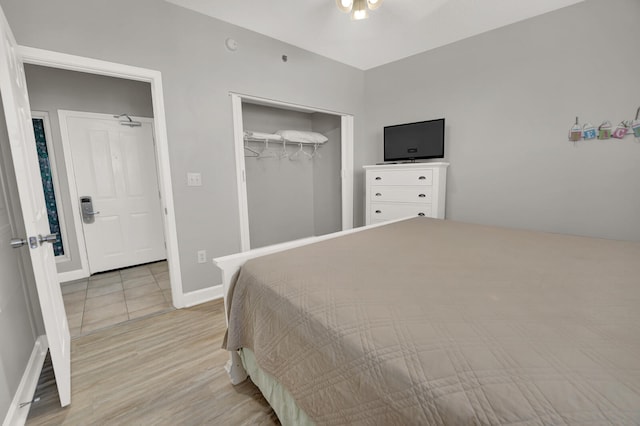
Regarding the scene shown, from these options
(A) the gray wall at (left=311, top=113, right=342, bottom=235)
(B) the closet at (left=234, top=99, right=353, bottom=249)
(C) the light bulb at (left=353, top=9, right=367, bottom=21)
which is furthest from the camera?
(A) the gray wall at (left=311, top=113, right=342, bottom=235)

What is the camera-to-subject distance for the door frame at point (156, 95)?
1.74 m

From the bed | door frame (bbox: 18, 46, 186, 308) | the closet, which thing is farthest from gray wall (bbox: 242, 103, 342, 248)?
the bed

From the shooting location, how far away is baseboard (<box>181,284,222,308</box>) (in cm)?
241

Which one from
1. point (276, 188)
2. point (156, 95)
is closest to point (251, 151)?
point (276, 188)

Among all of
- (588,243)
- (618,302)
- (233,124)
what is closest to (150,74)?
(233,124)

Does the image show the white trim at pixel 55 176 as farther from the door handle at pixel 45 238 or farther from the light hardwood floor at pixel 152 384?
the door handle at pixel 45 238

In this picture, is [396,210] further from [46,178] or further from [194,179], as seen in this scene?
[46,178]

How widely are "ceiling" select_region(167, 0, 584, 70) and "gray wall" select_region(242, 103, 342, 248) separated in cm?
110

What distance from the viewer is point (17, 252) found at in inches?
Answer: 66.1

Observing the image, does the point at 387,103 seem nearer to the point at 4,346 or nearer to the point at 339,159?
the point at 339,159

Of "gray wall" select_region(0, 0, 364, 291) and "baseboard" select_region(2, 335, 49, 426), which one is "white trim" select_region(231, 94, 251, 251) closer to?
"gray wall" select_region(0, 0, 364, 291)

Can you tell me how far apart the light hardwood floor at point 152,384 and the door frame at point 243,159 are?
41.5 inches

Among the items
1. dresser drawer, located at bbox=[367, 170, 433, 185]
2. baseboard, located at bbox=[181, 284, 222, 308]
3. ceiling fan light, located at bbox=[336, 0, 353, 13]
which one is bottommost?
baseboard, located at bbox=[181, 284, 222, 308]

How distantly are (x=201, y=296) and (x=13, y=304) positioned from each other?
1.20m
